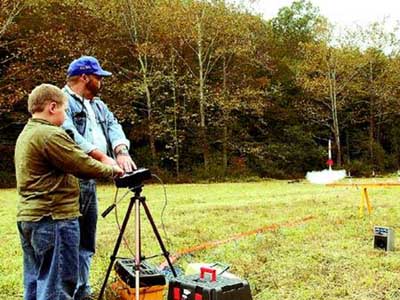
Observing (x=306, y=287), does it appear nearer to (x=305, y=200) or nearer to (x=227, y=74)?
(x=305, y=200)

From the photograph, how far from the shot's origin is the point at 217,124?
20312 millimetres

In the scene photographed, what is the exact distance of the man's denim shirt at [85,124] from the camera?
3139 mm

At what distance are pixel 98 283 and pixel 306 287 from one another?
1508mm

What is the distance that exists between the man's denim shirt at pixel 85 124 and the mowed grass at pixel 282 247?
3.55 feet

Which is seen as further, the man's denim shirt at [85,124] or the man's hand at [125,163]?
the man's hand at [125,163]

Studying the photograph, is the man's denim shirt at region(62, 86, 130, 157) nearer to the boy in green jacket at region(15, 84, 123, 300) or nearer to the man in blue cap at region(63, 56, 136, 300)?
the man in blue cap at region(63, 56, 136, 300)

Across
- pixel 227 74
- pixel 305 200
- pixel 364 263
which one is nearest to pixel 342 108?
pixel 227 74

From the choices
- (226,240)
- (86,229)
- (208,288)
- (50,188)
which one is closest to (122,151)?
(86,229)

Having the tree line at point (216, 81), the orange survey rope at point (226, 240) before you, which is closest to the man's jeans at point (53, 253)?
the orange survey rope at point (226, 240)

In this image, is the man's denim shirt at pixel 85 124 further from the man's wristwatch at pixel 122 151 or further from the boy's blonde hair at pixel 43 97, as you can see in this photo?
the boy's blonde hair at pixel 43 97

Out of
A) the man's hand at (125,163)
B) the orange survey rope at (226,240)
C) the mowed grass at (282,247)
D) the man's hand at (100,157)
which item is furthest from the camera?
the orange survey rope at (226,240)

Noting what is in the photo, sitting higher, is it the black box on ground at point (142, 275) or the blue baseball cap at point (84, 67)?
the blue baseball cap at point (84, 67)

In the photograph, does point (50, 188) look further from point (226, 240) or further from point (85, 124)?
point (226, 240)

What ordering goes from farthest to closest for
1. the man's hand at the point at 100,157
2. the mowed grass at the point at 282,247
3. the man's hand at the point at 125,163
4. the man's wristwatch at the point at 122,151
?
the mowed grass at the point at 282,247 → the man's wristwatch at the point at 122,151 → the man's hand at the point at 125,163 → the man's hand at the point at 100,157
